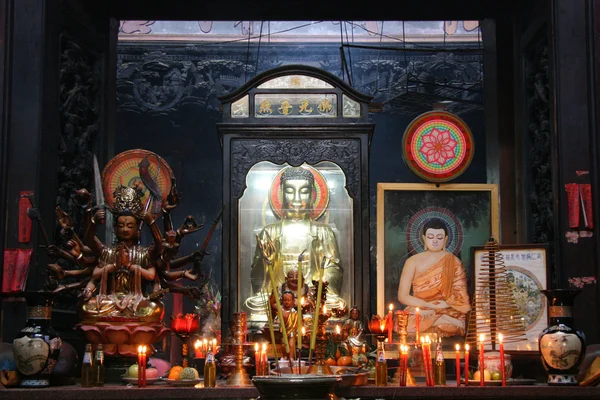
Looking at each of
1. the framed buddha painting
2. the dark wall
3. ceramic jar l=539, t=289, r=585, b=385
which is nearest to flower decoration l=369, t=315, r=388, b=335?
ceramic jar l=539, t=289, r=585, b=385

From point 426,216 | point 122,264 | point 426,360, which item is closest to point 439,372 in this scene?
point 426,360

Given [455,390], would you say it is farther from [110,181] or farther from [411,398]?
[110,181]

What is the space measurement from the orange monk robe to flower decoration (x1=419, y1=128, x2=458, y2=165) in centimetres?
91

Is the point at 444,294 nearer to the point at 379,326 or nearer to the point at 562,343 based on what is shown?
the point at 379,326

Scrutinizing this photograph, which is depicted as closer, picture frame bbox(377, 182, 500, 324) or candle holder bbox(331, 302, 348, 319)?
candle holder bbox(331, 302, 348, 319)

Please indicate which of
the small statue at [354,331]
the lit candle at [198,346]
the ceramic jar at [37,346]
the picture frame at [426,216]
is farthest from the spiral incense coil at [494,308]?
the ceramic jar at [37,346]

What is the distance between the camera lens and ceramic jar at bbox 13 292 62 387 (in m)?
6.13

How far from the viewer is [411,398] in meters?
6.14

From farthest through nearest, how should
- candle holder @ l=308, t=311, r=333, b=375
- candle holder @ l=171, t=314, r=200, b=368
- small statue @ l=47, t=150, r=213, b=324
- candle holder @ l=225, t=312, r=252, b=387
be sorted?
small statue @ l=47, t=150, r=213, b=324 < candle holder @ l=171, t=314, r=200, b=368 < candle holder @ l=225, t=312, r=252, b=387 < candle holder @ l=308, t=311, r=333, b=375

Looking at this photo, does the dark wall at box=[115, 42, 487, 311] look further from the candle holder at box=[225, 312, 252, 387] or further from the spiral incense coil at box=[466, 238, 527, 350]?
the candle holder at box=[225, 312, 252, 387]

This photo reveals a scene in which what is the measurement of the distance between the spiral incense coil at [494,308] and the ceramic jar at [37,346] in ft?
10.5

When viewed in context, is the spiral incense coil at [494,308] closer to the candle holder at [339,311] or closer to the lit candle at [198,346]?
the candle holder at [339,311]

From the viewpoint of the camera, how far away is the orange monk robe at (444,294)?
342 inches

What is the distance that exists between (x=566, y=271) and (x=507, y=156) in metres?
2.31
